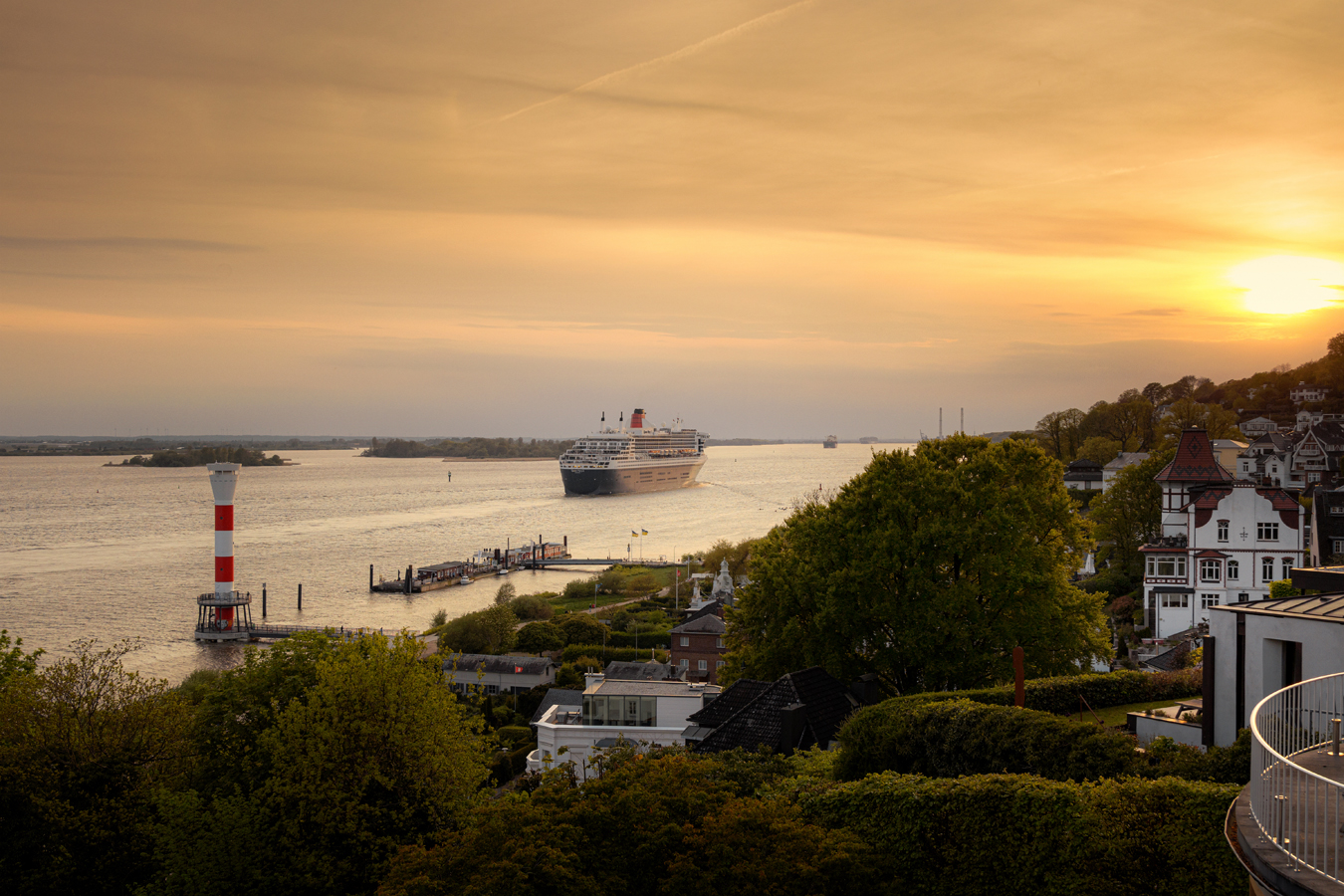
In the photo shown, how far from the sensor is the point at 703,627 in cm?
3509

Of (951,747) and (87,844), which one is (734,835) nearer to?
(951,747)

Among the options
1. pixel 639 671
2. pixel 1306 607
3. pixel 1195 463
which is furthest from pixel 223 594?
pixel 1306 607

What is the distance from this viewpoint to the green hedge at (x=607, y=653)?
37.1 m

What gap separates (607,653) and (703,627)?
17.3 ft

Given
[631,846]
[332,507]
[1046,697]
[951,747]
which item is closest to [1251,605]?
[951,747]

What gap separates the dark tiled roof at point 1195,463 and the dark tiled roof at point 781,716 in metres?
22.0

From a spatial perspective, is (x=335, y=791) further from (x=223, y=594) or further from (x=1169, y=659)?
(x=223, y=594)

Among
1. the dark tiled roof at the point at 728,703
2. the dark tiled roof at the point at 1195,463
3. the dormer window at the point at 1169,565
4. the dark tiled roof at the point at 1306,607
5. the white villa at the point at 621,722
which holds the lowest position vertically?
the white villa at the point at 621,722

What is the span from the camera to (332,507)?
107 m

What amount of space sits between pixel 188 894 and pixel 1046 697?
10563 mm

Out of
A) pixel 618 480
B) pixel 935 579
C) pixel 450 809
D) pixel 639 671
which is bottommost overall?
pixel 639 671

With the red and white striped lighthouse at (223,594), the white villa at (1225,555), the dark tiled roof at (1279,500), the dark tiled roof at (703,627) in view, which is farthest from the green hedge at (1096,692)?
the red and white striped lighthouse at (223,594)

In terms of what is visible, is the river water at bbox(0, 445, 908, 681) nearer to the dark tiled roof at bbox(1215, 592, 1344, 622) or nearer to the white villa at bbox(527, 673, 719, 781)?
the white villa at bbox(527, 673, 719, 781)

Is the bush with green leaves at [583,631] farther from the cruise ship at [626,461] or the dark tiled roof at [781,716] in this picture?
the cruise ship at [626,461]
